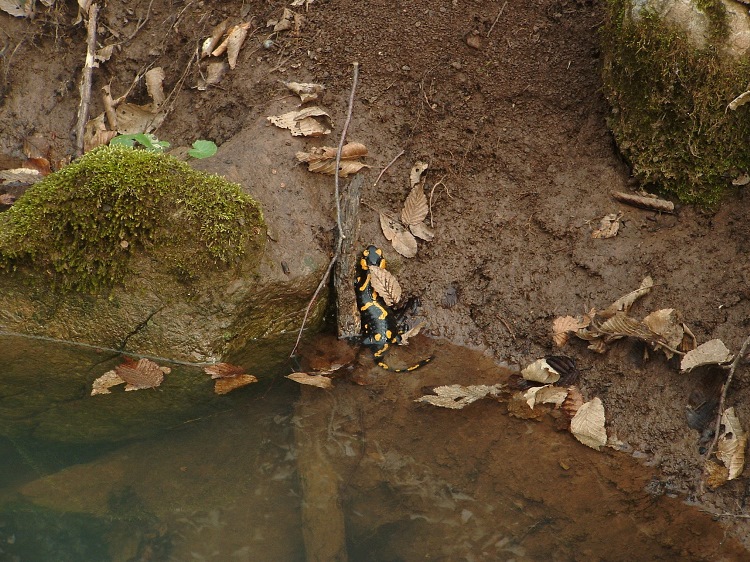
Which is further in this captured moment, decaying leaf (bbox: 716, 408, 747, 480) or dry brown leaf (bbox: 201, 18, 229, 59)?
dry brown leaf (bbox: 201, 18, 229, 59)

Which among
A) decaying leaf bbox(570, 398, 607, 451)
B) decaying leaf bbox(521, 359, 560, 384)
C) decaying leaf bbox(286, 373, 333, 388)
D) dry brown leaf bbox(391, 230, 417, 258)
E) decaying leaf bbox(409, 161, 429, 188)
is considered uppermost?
decaying leaf bbox(409, 161, 429, 188)

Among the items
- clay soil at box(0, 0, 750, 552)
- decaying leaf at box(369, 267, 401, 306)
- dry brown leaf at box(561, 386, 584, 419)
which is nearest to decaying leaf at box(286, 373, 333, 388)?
decaying leaf at box(369, 267, 401, 306)

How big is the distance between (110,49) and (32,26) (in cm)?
89

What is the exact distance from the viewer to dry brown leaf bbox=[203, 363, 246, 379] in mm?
5078

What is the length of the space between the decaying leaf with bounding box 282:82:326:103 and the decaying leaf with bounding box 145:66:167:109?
4.82 feet

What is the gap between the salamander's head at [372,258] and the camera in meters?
5.60

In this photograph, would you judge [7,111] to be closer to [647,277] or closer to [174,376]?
[174,376]

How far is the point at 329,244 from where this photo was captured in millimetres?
5516

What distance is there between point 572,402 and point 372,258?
6.30 ft

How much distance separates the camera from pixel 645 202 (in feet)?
17.0

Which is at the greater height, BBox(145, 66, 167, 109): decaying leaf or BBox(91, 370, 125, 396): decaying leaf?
BBox(145, 66, 167, 109): decaying leaf

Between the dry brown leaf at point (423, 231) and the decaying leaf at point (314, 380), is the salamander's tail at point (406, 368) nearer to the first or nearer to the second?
the decaying leaf at point (314, 380)

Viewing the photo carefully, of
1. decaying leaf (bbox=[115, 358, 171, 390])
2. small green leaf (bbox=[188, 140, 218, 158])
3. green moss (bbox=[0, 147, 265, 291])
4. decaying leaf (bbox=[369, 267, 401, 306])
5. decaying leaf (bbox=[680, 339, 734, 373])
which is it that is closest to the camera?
decaying leaf (bbox=[680, 339, 734, 373])

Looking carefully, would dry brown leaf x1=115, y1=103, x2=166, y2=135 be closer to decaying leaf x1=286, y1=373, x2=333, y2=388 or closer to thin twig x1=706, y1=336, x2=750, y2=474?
decaying leaf x1=286, y1=373, x2=333, y2=388
